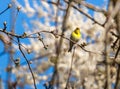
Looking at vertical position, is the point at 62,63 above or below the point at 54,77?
below

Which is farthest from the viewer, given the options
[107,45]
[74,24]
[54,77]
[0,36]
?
[74,24]

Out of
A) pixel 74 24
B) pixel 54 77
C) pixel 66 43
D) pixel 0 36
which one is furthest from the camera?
pixel 74 24

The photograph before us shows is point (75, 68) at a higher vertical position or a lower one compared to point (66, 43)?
lower

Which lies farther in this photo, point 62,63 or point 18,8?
point 62,63

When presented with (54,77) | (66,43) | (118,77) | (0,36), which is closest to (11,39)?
(0,36)

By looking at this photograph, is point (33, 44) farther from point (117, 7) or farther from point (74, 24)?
point (117, 7)

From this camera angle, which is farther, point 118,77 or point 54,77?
point 54,77

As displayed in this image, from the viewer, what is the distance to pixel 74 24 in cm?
949

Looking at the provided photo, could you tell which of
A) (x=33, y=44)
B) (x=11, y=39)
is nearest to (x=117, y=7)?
(x=11, y=39)

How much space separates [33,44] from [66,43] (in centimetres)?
187

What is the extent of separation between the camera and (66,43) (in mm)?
8766

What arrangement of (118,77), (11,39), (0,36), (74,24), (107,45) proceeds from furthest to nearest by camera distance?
(74,24) < (0,36) < (11,39) < (118,77) < (107,45)

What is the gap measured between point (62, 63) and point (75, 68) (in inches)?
12.6

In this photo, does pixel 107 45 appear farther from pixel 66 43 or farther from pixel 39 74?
pixel 39 74
